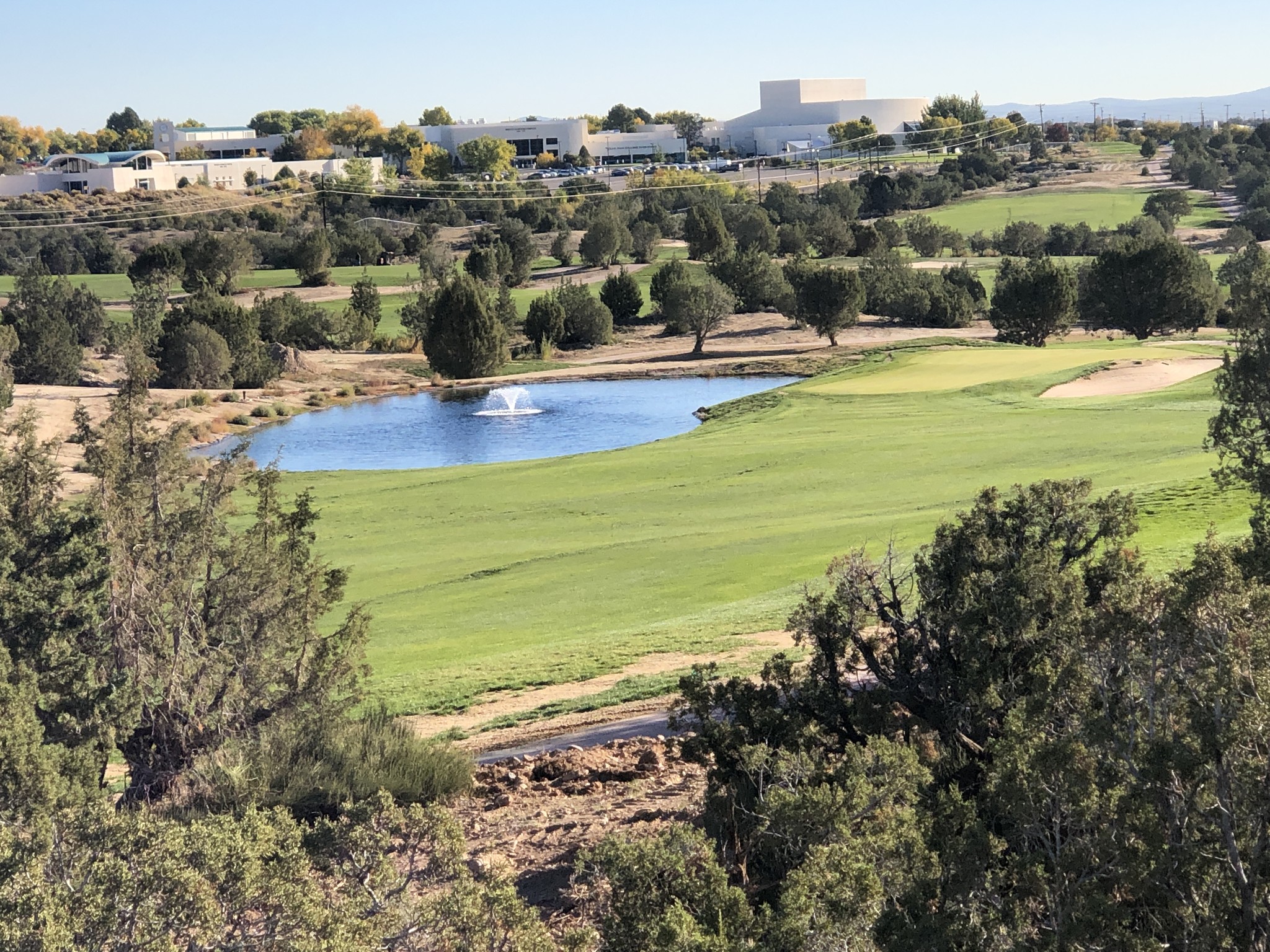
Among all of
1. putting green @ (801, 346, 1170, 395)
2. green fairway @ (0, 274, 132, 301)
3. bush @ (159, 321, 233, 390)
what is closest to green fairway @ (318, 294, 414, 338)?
green fairway @ (0, 274, 132, 301)

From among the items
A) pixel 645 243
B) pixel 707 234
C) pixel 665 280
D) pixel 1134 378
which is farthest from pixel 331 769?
pixel 645 243

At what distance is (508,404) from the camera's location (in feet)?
207

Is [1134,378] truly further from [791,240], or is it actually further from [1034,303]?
[791,240]

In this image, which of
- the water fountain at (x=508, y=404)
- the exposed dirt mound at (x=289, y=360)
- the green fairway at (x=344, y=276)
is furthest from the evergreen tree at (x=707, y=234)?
the water fountain at (x=508, y=404)

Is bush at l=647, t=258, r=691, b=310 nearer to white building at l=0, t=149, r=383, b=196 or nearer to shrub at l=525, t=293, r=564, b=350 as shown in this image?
shrub at l=525, t=293, r=564, b=350

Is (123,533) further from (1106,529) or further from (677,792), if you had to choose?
(1106,529)

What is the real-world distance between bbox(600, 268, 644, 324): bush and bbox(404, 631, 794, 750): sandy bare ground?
69.4 meters

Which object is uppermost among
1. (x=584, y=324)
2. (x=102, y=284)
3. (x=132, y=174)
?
(x=132, y=174)

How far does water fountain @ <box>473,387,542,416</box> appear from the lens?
60.5 metres

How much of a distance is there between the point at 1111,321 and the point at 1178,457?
4340 cm

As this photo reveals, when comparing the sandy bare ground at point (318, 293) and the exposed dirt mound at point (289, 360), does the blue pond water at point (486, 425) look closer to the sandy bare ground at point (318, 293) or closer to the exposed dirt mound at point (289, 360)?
the exposed dirt mound at point (289, 360)

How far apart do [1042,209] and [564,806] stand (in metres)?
134

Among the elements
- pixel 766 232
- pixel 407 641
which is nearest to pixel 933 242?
pixel 766 232

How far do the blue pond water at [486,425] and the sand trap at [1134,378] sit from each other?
14.0m
